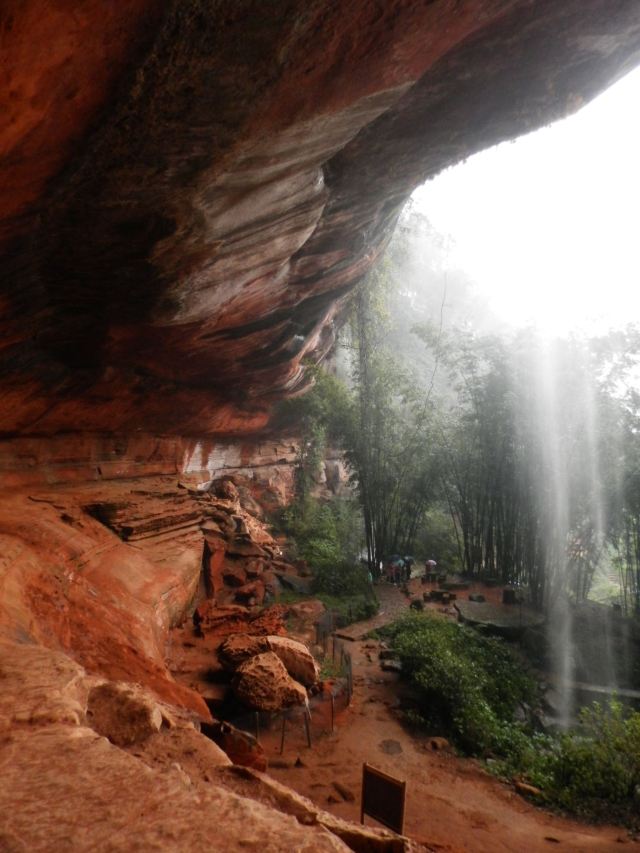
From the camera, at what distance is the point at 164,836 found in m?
1.83

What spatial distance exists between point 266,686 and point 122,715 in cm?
391

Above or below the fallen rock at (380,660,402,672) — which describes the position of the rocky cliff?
above

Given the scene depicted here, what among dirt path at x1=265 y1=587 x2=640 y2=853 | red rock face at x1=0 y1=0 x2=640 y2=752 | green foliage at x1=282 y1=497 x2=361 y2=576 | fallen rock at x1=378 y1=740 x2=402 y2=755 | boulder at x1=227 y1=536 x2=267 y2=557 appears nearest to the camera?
red rock face at x1=0 y1=0 x2=640 y2=752

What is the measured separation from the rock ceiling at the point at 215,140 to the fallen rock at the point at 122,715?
3948 mm

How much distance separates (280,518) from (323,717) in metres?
11.3

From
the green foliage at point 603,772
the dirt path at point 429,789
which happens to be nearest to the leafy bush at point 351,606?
the dirt path at point 429,789

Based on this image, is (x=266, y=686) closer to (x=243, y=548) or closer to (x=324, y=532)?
(x=243, y=548)

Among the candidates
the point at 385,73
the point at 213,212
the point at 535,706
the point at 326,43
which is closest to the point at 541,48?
the point at 385,73

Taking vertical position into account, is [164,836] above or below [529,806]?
above

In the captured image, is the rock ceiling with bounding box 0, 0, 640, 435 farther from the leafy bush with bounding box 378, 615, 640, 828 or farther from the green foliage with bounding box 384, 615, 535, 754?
the leafy bush with bounding box 378, 615, 640, 828

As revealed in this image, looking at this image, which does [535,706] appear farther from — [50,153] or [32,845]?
[50,153]

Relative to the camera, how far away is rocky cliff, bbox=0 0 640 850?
2527 mm

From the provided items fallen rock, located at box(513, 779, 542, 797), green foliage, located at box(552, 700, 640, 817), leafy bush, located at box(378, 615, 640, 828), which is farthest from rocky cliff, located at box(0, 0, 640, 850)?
green foliage, located at box(552, 700, 640, 817)

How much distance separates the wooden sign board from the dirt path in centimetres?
76
